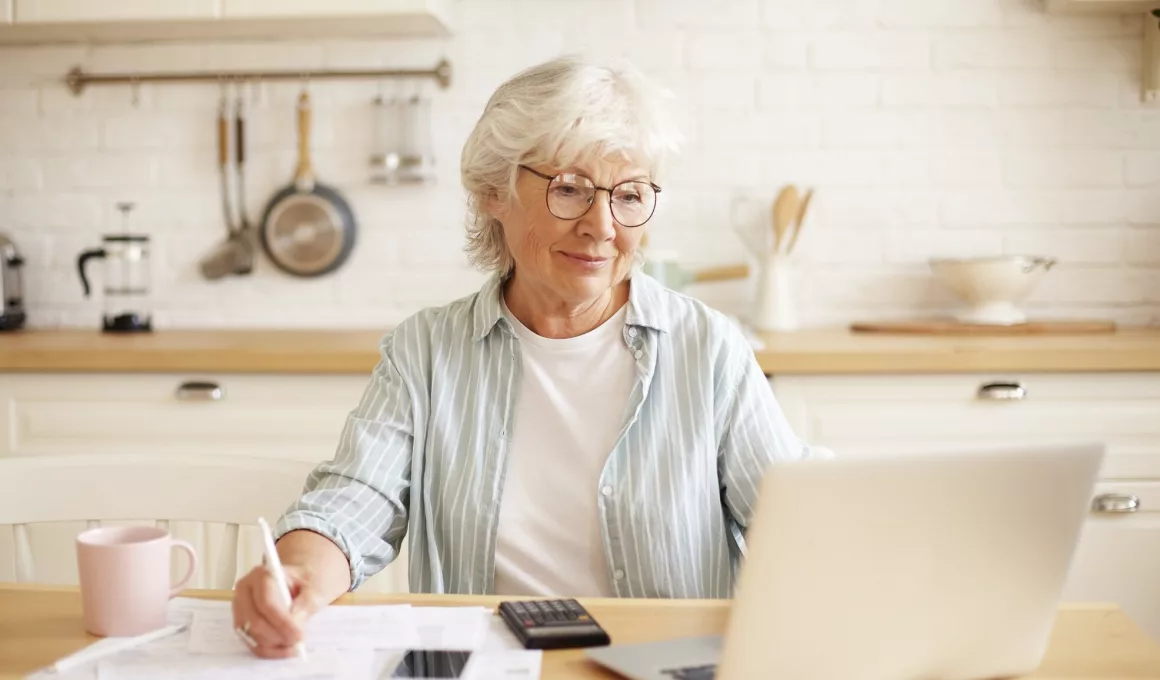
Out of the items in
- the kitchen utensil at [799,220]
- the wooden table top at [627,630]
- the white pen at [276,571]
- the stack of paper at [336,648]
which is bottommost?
the wooden table top at [627,630]

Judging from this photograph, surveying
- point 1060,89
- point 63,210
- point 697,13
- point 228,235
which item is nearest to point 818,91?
point 697,13

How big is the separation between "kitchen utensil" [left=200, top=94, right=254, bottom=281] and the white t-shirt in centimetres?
167

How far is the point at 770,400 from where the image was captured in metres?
1.50

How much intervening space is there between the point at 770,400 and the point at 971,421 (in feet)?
3.33

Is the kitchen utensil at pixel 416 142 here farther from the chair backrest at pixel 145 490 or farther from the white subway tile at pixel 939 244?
the chair backrest at pixel 145 490

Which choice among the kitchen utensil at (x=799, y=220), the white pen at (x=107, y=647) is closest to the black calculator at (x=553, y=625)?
the white pen at (x=107, y=647)

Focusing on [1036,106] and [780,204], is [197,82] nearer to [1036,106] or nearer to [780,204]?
[780,204]

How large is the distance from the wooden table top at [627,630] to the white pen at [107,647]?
0.03 metres

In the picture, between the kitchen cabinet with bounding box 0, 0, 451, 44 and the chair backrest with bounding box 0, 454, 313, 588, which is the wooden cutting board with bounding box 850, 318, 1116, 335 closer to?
the kitchen cabinet with bounding box 0, 0, 451, 44

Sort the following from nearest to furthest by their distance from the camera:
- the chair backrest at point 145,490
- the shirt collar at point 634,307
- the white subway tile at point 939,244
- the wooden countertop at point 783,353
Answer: the chair backrest at point 145,490
the shirt collar at point 634,307
the wooden countertop at point 783,353
the white subway tile at point 939,244

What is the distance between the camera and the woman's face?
1432mm

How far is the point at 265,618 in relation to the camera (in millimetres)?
994

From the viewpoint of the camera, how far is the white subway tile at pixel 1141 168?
9.40 feet

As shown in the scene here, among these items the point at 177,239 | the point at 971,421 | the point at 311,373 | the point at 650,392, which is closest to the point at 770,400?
the point at 650,392
